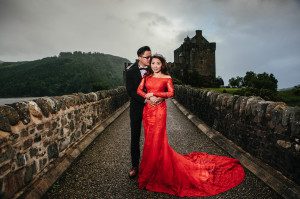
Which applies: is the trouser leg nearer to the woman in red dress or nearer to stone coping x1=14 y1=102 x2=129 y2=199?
the woman in red dress

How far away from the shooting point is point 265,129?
5477 millimetres

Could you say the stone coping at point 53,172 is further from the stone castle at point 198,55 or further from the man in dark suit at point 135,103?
the stone castle at point 198,55

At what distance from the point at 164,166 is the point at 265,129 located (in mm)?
1893

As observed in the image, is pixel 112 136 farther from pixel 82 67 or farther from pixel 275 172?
pixel 82 67

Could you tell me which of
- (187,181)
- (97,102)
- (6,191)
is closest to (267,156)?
(187,181)

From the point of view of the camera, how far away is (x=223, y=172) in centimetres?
548

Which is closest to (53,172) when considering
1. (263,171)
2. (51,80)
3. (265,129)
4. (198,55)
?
(263,171)

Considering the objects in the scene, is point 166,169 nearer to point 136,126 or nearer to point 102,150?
point 136,126

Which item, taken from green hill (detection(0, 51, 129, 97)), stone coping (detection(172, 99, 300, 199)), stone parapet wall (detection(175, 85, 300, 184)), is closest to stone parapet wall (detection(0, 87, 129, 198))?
stone coping (detection(172, 99, 300, 199))

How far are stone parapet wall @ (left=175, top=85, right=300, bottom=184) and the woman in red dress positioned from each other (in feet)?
2.16

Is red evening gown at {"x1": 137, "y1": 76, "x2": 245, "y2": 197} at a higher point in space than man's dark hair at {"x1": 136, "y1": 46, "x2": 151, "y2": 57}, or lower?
lower

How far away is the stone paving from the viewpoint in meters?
4.66

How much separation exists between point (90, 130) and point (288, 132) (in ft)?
19.9

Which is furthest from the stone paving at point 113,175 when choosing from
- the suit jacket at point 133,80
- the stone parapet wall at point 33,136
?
the suit jacket at point 133,80
